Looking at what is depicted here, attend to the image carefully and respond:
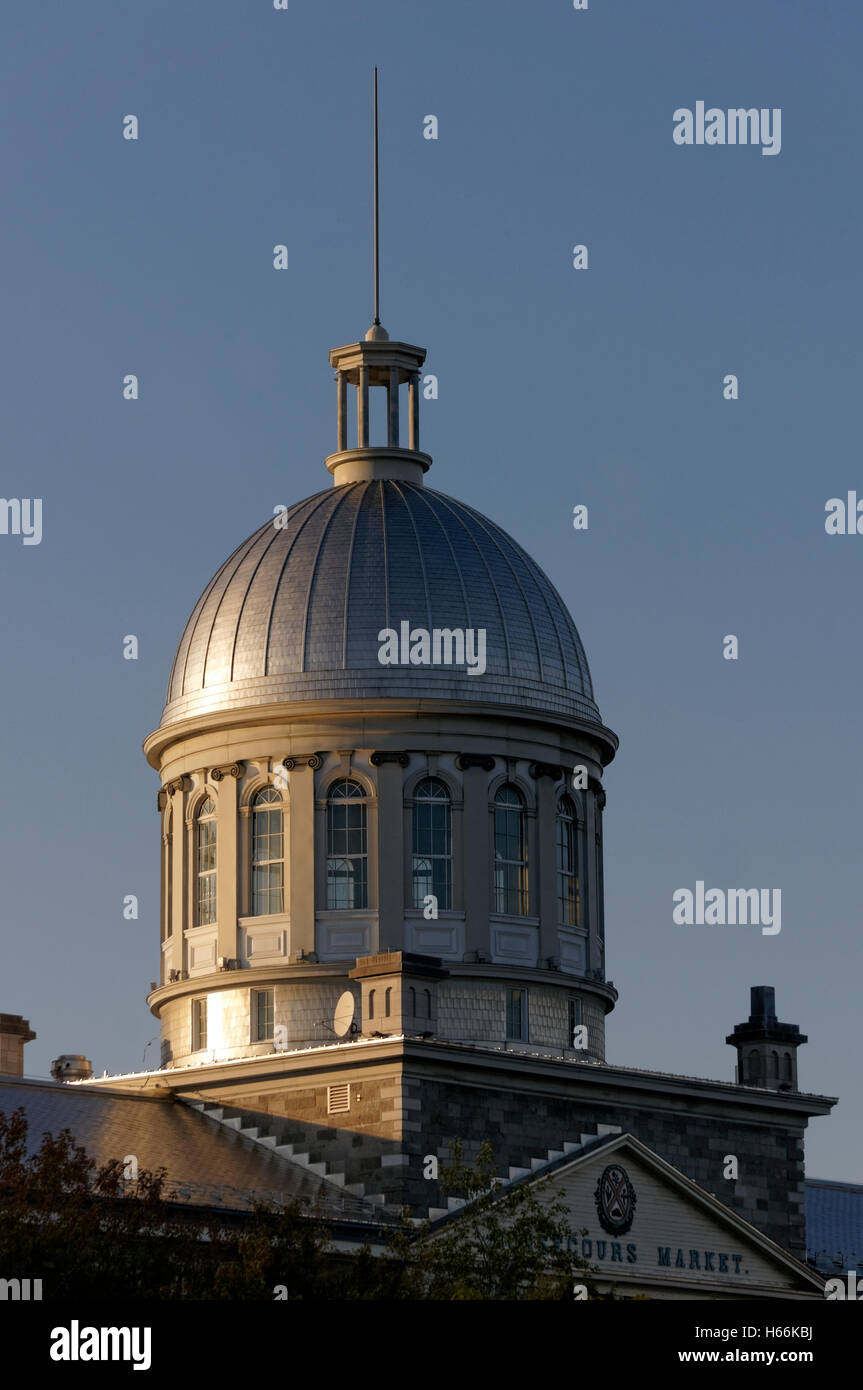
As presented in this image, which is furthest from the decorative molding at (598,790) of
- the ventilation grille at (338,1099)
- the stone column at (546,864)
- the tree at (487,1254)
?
the tree at (487,1254)

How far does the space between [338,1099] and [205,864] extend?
9517 millimetres

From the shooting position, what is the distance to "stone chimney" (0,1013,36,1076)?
6781 centimetres

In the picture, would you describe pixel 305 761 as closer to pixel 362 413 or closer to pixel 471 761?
pixel 471 761

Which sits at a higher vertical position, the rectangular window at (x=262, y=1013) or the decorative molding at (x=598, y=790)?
the decorative molding at (x=598, y=790)

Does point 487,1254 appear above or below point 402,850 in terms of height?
below

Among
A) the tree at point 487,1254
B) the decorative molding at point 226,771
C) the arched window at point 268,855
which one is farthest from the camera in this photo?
the decorative molding at point 226,771

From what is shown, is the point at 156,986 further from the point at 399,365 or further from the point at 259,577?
the point at 399,365

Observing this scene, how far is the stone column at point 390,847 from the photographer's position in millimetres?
65875

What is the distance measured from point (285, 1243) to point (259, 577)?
2601 centimetres

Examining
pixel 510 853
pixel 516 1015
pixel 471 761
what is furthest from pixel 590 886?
pixel 471 761

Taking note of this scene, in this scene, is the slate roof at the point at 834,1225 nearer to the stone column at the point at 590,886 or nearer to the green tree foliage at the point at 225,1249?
the stone column at the point at 590,886

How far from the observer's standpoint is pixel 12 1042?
68062 millimetres

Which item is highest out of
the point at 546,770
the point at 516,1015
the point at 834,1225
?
the point at 546,770

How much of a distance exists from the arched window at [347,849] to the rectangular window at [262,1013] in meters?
2.42
